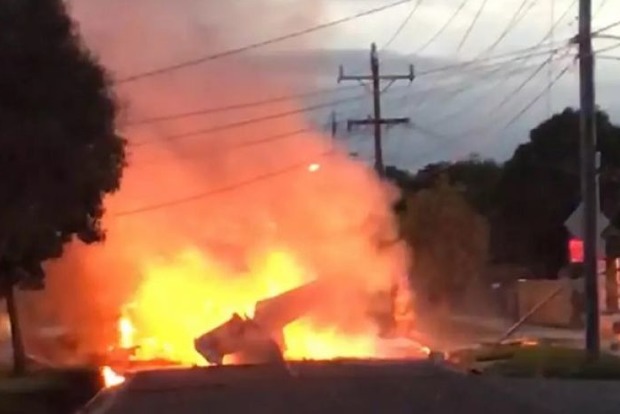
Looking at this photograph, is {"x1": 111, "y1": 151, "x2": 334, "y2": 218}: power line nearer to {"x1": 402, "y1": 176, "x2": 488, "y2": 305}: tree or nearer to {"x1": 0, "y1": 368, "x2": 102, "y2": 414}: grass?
{"x1": 0, "y1": 368, "x2": 102, "y2": 414}: grass

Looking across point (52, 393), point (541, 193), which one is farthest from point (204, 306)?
point (541, 193)

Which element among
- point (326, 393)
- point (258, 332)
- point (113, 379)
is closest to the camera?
point (326, 393)

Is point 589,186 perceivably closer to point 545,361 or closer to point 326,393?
point 545,361

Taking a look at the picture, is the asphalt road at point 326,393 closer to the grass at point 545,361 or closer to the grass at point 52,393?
the grass at point 52,393

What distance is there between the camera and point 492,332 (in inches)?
2005

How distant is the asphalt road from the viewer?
6289 mm

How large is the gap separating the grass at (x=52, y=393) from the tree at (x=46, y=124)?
2.68 m

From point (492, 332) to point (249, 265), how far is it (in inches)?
739

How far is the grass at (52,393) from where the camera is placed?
17812 mm

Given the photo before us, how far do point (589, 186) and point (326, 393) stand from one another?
67.4 feet

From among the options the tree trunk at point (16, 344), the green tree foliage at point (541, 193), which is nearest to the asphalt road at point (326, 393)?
the tree trunk at point (16, 344)

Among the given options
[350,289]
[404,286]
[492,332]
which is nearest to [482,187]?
[492,332]

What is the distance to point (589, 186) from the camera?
86.6 feet

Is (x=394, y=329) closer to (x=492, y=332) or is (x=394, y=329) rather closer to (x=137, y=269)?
(x=137, y=269)
